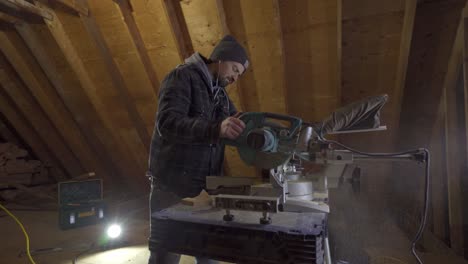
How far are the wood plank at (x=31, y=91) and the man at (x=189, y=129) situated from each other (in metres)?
2.74

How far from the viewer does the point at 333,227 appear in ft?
8.02

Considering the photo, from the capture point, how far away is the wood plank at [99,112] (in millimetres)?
2768

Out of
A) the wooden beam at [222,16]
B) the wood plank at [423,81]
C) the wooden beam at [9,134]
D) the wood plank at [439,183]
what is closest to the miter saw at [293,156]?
the wooden beam at [222,16]

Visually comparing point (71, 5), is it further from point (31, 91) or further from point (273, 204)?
point (273, 204)

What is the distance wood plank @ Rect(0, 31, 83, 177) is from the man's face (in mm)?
2726

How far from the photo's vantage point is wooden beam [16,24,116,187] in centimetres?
304

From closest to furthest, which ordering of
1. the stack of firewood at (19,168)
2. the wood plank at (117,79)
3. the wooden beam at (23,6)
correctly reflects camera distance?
the wooden beam at (23,6) < the wood plank at (117,79) < the stack of firewood at (19,168)

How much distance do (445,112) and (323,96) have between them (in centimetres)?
97

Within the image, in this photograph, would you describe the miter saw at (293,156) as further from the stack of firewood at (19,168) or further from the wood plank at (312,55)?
the stack of firewood at (19,168)

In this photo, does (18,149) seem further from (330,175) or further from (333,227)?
(330,175)

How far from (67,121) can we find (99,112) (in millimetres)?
706

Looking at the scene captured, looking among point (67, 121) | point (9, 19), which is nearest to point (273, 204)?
point (9, 19)

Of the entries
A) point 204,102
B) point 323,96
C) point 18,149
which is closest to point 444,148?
point 323,96

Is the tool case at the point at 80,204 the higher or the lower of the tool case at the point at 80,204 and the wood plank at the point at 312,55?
the lower
